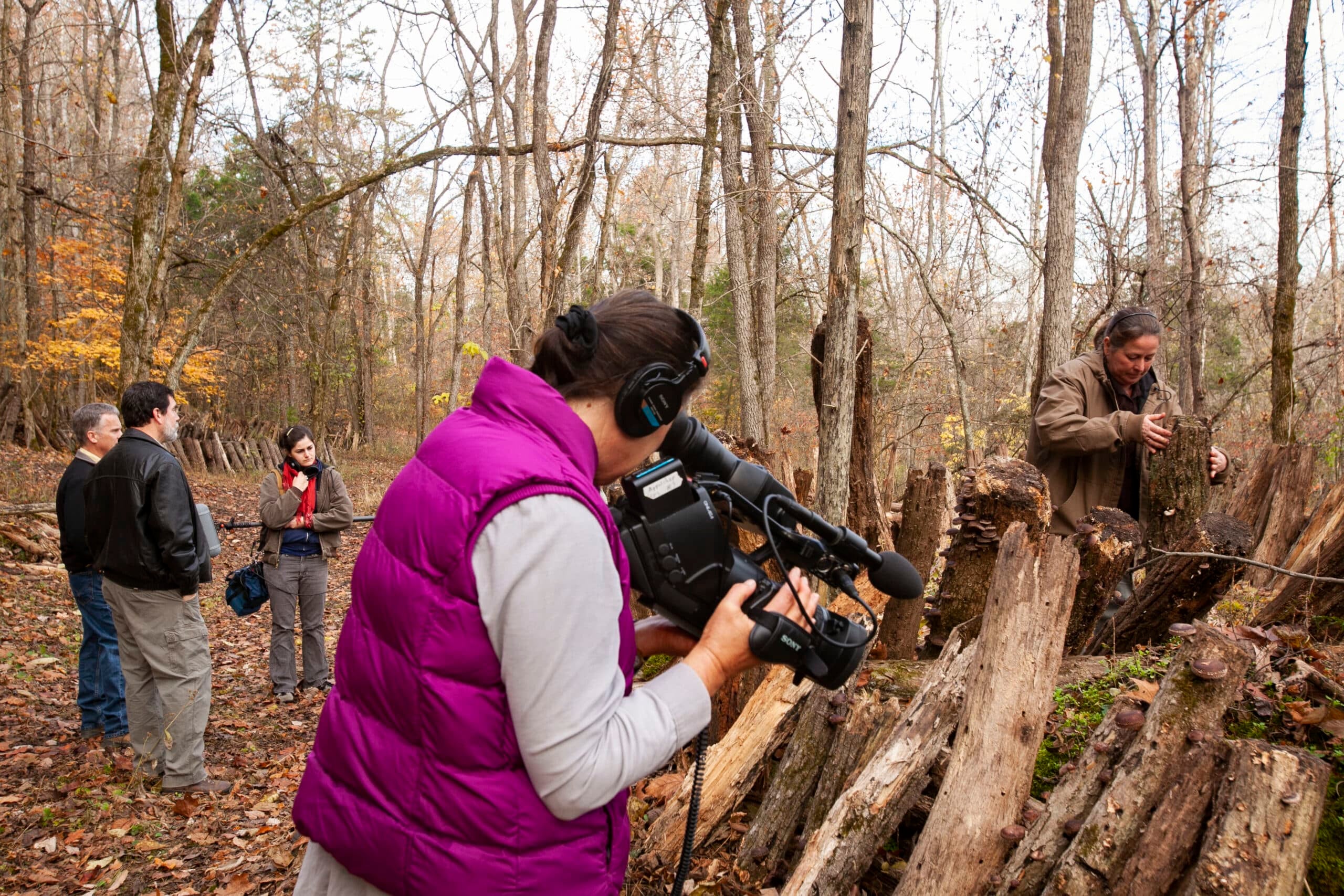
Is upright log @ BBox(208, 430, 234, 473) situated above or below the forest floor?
above

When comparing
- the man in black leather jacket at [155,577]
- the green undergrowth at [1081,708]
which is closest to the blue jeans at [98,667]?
the man in black leather jacket at [155,577]

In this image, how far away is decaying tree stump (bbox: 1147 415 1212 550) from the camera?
3895mm

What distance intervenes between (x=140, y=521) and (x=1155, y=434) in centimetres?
541

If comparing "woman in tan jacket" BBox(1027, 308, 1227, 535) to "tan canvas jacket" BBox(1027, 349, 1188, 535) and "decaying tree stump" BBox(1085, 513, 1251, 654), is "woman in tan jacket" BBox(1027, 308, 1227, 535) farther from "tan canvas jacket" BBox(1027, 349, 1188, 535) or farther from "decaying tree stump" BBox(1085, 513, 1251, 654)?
"decaying tree stump" BBox(1085, 513, 1251, 654)

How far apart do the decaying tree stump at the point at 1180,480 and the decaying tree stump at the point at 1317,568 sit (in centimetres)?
45

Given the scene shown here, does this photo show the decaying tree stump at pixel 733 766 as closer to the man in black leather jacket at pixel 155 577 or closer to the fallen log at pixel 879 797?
the fallen log at pixel 879 797

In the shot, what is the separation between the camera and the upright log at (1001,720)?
7.12 ft

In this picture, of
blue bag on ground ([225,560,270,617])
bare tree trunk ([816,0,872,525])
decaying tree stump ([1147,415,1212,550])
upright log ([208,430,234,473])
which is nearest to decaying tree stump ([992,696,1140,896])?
decaying tree stump ([1147,415,1212,550])

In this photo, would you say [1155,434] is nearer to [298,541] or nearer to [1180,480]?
[1180,480]

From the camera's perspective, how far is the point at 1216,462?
4.00 meters

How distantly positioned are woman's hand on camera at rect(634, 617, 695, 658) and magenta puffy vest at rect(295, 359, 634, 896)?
0.28 meters

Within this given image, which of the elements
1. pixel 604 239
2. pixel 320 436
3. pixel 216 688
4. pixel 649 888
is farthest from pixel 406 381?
pixel 649 888

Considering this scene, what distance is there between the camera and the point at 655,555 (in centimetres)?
151

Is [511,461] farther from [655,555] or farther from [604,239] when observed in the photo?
[604,239]
